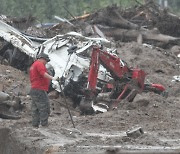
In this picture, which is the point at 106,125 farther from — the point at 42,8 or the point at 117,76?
the point at 42,8

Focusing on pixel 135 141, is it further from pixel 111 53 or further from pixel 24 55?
pixel 24 55

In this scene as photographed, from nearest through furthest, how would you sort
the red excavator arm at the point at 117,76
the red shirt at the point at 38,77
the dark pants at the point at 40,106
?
the red shirt at the point at 38,77 → the dark pants at the point at 40,106 → the red excavator arm at the point at 117,76

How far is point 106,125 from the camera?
14.7 metres

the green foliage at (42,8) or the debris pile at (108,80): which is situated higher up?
the green foliage at (42,8)

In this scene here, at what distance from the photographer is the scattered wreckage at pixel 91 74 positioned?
18016 mm

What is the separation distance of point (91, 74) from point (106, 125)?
3379 millimetres

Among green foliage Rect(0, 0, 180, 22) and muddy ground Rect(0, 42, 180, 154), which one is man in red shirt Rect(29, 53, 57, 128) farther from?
green foliage Rect(0, 0, 180, 22)

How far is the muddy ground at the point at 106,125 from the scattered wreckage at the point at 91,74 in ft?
1.15

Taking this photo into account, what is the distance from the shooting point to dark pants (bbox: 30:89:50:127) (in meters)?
14.3

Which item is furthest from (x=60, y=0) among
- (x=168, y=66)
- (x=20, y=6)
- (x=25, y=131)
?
(x=25, y=131)

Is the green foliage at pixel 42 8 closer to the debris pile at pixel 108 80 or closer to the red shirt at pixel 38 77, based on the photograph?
the debris pile at pixel 108 80

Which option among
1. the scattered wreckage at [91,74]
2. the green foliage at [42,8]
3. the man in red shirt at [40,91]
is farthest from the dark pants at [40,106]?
the green foliage at [42,8]

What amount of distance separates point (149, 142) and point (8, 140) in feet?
8.90

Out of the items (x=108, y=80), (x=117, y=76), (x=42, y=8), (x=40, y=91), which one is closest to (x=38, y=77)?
(x=40, y=91)
